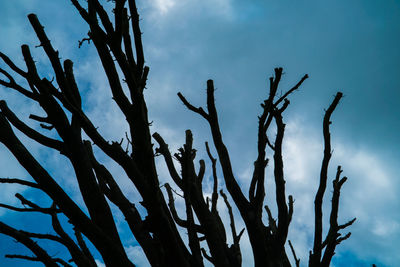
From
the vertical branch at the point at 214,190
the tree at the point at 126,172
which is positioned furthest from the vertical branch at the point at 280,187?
the vertical branch at the point at 214,190

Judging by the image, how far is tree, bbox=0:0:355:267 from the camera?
2248 millimetres

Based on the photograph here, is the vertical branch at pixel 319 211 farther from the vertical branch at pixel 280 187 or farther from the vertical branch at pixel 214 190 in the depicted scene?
the vertical branch at pixel 214 190

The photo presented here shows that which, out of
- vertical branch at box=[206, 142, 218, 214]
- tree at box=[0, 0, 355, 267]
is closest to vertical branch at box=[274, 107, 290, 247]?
tree at box=[0, 0, 355, 267]

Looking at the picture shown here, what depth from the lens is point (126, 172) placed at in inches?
90.6

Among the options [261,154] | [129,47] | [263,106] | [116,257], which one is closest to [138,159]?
[116,257]

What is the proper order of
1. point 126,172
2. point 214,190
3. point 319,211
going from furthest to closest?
point 214,190 < point 319,211 < point 126,172

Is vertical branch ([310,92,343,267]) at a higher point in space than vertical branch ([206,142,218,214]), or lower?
lower

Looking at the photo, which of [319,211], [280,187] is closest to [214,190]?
[280,187]

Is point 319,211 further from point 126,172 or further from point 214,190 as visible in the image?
point 126,172

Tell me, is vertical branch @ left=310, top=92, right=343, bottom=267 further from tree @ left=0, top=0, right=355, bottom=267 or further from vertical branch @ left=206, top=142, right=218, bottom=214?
vertical branch @ left=206, top=142, right=218, bottom=214

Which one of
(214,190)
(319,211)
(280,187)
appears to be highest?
(214,190)

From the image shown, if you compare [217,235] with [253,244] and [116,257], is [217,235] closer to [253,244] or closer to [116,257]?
[253,244]

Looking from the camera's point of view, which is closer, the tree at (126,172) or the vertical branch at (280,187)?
the tree at (126,172)

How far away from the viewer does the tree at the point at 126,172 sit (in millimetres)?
2248
